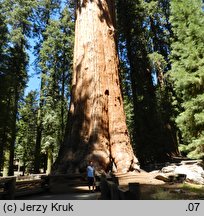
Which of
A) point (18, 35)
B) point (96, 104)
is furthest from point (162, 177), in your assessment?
point (18, 35)

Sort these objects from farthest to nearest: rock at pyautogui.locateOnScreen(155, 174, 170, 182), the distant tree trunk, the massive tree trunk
→ 1. the distant tree trunk
2. the massive tree trunk
3. rock at pyautogui.locateOnScreen(155, 174, 170, 182)

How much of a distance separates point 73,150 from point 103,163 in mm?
1303

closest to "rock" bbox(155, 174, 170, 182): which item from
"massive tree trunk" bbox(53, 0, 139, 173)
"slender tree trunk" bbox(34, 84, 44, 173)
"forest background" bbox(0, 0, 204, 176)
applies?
"massive tree trunk" bbox(53, 0, 139, 173)

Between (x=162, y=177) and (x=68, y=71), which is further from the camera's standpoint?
(x=68, y=71)

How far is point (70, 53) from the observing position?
26453mm

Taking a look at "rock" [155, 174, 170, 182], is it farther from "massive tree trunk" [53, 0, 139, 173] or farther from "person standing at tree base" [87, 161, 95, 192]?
"person standing at tree base" [87, 161, 95, 192]

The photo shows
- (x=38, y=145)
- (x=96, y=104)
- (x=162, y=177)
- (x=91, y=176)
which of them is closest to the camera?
(x=91, y=176)

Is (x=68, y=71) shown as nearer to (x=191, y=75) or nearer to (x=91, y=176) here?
(x=191, y=75)

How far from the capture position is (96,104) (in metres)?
11.7

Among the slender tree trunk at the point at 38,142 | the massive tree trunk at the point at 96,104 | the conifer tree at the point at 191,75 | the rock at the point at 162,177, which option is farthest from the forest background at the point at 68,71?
the rock at the point at 162,177

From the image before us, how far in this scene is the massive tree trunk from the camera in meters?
10.8

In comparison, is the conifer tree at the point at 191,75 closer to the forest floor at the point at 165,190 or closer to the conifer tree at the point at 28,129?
the forest floor at the point at 165,190

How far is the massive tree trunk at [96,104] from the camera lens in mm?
10789
